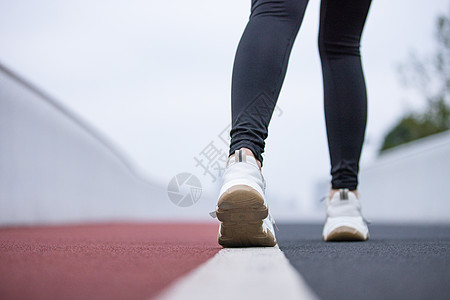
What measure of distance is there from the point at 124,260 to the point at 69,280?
29 cm

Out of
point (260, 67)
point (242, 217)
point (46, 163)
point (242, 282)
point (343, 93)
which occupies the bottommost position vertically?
point (242, 282)

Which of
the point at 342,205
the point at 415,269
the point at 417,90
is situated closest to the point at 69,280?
the point at 415,269

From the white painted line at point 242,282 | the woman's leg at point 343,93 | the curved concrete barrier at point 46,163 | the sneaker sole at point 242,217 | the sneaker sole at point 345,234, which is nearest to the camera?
the white painted line at point 242,282

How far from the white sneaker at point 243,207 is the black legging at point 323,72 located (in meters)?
0.08

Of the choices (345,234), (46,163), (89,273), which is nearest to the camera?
(89,273)

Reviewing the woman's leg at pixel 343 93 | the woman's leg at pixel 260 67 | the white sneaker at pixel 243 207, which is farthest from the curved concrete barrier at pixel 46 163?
the white sneaker at pixel 243 207

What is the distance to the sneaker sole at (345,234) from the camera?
Answer: 2.18 meters

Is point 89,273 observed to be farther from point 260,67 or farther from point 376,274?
point 260,67

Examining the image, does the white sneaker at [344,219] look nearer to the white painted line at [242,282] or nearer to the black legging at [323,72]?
the black legging at [323,72]

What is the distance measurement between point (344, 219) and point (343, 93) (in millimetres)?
504

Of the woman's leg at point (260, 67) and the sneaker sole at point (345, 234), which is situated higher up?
the woman's leg at point (260, 67)

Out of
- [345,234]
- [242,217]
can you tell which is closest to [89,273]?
[242,217]

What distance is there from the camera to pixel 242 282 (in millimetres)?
939

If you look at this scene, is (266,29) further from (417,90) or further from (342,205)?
(417,90)
